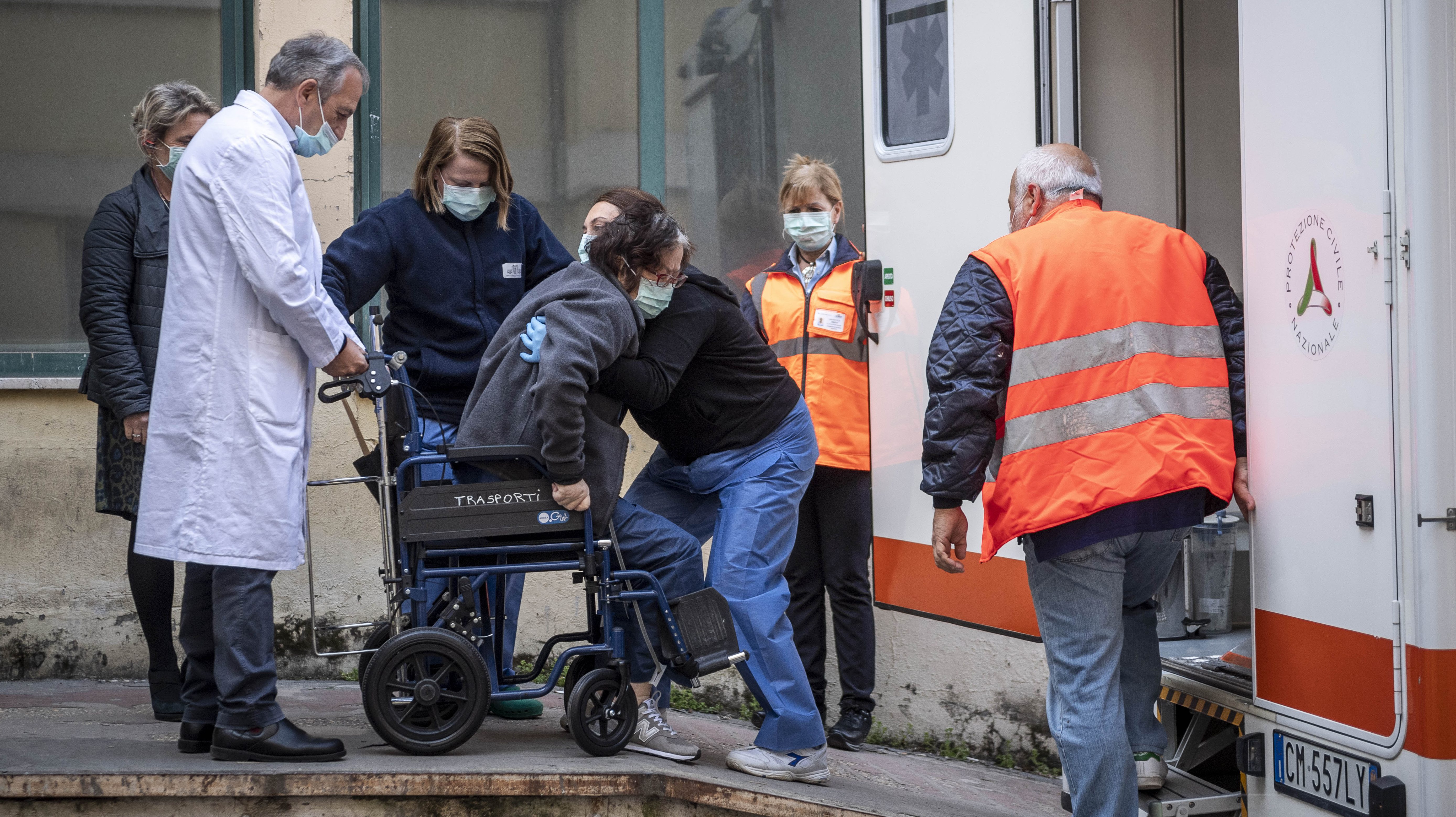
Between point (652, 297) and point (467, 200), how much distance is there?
2.43ft

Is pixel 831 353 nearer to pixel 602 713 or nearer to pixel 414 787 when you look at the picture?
pixel 602 713

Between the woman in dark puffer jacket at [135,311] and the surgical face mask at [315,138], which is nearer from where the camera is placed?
the surgical face mask at [315,138]

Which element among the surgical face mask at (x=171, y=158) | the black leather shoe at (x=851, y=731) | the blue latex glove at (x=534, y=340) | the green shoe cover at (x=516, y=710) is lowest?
the black leather shoe at (x=851, y=731)

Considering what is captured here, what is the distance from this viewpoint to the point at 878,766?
14.0ft

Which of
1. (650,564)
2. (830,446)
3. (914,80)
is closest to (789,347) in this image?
(830,446)

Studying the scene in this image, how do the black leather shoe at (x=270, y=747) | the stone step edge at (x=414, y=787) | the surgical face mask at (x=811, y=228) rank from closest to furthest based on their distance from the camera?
the stone step edge at (x=414, y=787) < the black leather shoe at (x=270, y=747) < the surgical face mask at (x=811, y=228)

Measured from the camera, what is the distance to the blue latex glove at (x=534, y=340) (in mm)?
3389

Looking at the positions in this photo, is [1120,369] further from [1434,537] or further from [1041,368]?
[1434,537]

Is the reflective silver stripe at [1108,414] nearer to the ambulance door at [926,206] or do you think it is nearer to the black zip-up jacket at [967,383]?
the black zip-up jacket at [967,383]

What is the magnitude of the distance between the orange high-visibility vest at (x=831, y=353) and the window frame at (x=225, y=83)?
2.41 metres

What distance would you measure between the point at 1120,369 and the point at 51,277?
4.36 m

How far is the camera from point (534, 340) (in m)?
3.40

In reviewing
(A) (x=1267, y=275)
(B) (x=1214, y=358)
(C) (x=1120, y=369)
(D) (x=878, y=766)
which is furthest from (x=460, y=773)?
(A) (x=1267, y=275)

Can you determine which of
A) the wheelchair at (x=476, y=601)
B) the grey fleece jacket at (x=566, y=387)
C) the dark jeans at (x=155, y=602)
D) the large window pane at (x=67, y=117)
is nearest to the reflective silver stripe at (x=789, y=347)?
the grey fleece jacket at (x=566, y=387)
